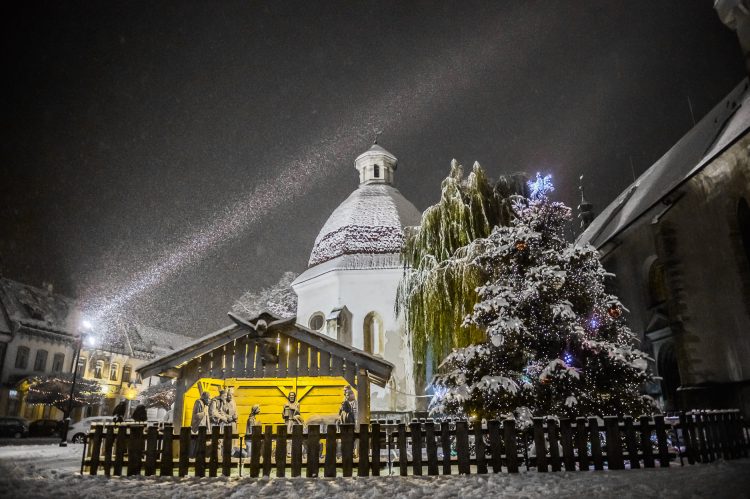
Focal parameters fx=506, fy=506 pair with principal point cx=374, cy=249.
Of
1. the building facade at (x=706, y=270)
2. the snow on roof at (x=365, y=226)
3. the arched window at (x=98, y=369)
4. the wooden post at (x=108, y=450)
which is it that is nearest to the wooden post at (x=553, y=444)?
the wooden post at (x=108, y=450)

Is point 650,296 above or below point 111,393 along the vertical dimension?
above

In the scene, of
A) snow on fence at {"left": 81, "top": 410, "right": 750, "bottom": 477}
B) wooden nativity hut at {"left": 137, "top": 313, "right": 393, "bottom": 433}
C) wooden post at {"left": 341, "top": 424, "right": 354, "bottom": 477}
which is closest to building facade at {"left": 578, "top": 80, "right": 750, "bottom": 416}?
snow on fence at {"left": 81, "top": 410, "right": 750, "bottom": 477}

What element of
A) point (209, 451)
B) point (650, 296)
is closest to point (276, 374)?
point (209, 451)

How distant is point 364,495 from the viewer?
283 inches

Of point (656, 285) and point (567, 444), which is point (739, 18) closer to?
point (656, 285)

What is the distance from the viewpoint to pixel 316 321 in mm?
25453

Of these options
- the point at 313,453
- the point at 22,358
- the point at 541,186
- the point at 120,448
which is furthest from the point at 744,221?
the point at 22,358

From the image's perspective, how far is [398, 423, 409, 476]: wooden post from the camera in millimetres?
9180

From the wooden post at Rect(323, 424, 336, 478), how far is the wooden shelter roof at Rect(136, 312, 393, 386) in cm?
258

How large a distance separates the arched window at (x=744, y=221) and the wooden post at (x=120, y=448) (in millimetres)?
18743

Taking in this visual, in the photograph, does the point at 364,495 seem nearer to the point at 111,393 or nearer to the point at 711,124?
the point at 711,124

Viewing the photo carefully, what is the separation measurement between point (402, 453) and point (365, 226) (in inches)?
719

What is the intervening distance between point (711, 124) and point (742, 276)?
867cm

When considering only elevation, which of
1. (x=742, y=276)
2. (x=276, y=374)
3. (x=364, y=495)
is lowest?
(x=364, y=495)
